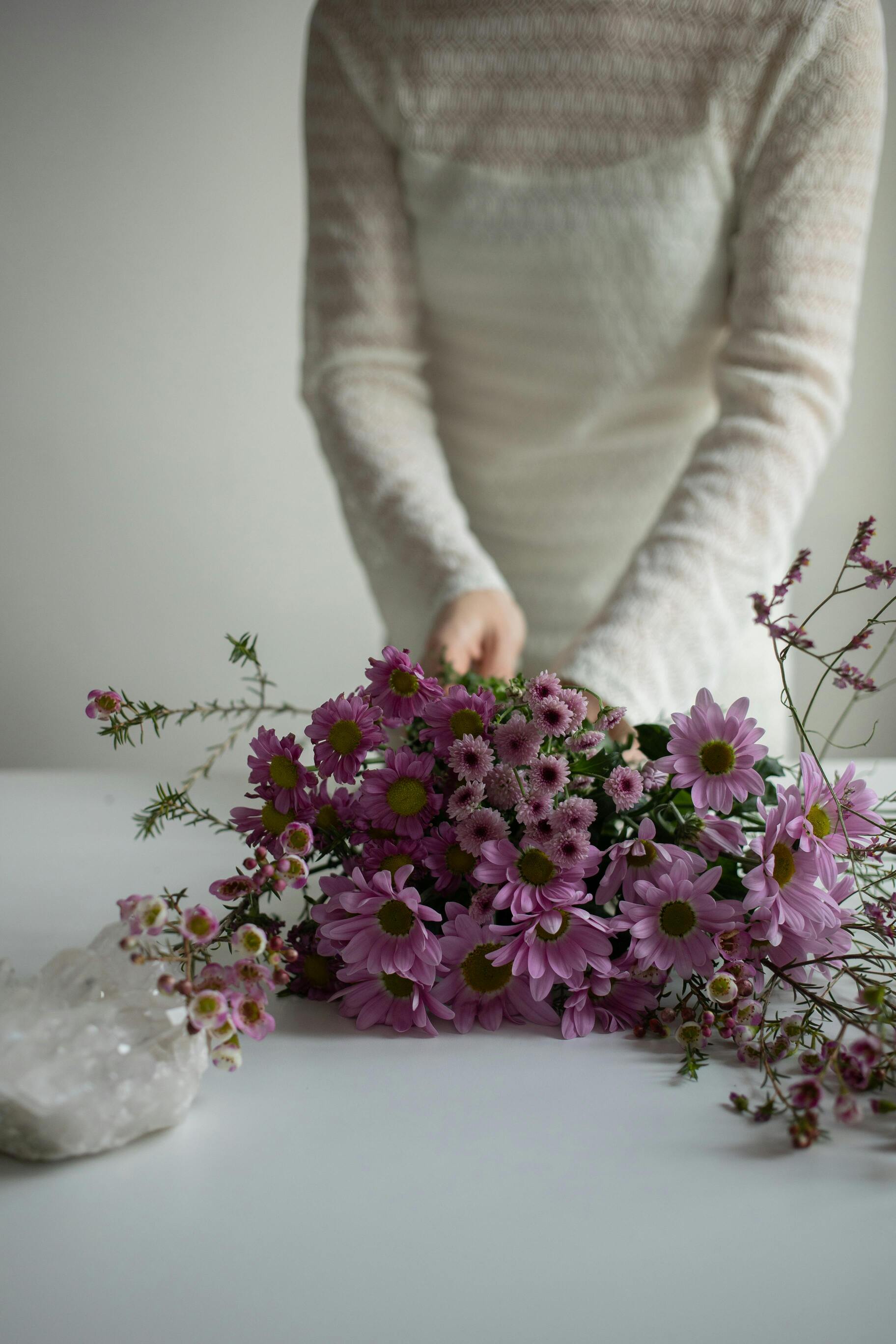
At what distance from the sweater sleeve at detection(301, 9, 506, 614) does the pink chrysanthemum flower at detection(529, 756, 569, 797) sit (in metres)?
0.49

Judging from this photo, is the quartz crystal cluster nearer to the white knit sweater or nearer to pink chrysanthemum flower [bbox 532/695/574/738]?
pink chrysanthemum flower [bbox 532/695/574/738]

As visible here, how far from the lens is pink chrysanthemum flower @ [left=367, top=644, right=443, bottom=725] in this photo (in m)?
0.38

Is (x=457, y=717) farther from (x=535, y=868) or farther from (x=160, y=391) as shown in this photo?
(x=160, y=391)

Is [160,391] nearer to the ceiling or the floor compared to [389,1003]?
nearer to the ceiling

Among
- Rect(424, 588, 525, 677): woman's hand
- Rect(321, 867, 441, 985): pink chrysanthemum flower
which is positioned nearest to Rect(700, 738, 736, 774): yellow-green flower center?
Rect(321, 867, 441, 985): pink chrysanthemum flower

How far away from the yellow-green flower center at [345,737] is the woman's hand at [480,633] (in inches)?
11.6

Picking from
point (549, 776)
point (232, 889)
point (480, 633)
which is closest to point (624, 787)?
point (549, 776)

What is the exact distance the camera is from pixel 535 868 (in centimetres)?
35

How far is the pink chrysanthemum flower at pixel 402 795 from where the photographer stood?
14.7 inches

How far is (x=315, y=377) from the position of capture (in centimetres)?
91

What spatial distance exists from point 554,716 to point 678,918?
0.08 metres

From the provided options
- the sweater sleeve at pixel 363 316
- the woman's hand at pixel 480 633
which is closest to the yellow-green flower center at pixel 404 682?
the woman's hand at pixel 480 633

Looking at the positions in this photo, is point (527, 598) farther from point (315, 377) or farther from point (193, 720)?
point (193, 720)

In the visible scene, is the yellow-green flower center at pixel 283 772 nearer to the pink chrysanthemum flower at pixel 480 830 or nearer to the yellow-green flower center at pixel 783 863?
the pink chrysanthemum flower at pixel 480 830
